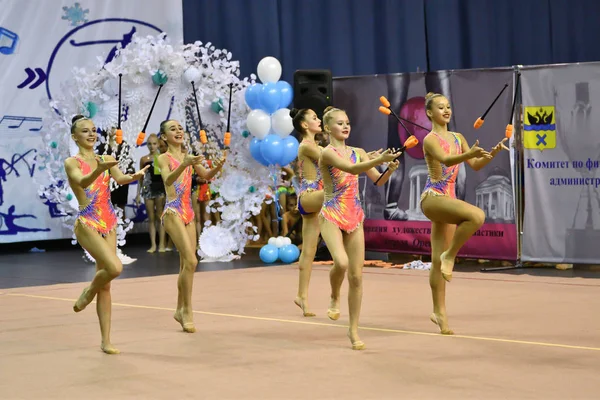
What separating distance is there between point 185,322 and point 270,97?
509cm

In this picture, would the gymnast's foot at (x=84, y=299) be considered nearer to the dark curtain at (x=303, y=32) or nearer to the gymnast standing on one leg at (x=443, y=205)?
the gymnast standing on one leg at (x=443, y=205)

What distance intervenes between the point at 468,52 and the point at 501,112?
4.32 meters

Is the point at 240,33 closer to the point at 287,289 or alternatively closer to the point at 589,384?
the point at 287,289

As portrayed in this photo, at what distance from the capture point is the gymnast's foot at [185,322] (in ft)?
22.9

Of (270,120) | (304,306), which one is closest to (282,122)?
(270,120)

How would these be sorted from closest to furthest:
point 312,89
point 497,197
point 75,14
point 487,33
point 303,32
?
point 497,197 < point 312,89 < point 487,33 < point 75,14 < point 303,32

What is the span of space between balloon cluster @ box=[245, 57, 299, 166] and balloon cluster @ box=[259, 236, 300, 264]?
1.04 m

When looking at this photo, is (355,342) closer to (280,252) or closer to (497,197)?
(497,197)

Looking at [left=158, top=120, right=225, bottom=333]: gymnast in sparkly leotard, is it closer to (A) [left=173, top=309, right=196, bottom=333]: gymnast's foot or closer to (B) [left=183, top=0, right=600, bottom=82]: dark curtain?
(A) [left=173, top=309, right=196, bottom=333]: gymnast's foot

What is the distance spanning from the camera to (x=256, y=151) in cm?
1175

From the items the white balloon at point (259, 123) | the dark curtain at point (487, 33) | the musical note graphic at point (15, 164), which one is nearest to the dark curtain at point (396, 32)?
the dark curtain at point (487, 33)

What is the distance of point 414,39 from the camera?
49.3ft

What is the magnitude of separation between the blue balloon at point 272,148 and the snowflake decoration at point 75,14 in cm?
486

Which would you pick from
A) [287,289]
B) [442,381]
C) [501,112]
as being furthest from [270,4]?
[442,381]
